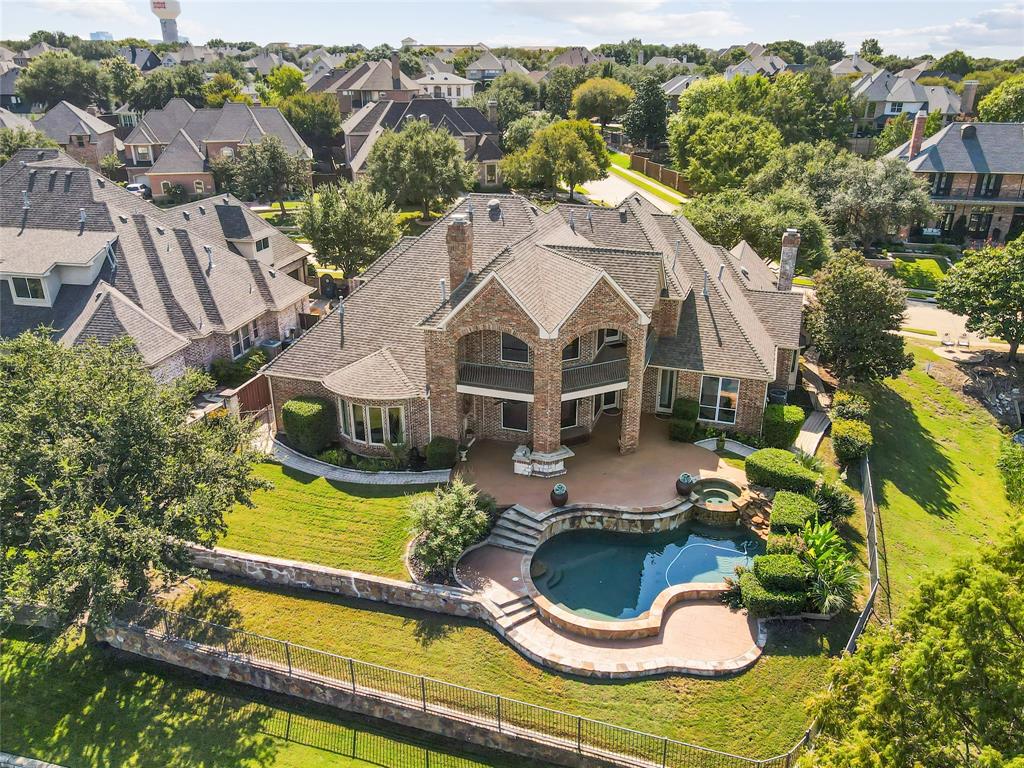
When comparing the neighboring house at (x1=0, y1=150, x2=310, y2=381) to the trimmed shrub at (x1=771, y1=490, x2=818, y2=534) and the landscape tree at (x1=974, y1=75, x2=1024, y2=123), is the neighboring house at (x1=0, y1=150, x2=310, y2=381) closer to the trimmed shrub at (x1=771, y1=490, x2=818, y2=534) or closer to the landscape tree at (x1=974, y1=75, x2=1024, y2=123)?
the trimmed shrub at (x1=771, y1=490, x2=818, y2=534)

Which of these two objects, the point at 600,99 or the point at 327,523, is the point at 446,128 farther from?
the point at 327,523

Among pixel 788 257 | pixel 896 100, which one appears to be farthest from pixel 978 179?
pixel 896 100

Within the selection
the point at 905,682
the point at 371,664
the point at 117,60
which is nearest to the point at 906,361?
the point at 905,682

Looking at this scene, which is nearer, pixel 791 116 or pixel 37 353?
pixel 37 353

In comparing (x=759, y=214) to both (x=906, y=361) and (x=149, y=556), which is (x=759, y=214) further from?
(x=149, y=556)

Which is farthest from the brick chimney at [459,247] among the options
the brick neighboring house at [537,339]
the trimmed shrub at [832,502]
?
the trimmed shrub at [832,502]

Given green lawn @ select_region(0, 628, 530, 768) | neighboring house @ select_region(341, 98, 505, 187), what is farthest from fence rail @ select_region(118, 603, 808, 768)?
neighboring house @ select_region(341, 98, 505, 187)

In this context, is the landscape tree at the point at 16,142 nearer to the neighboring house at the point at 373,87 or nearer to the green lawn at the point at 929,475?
the neighboring house at the point at 373,87
